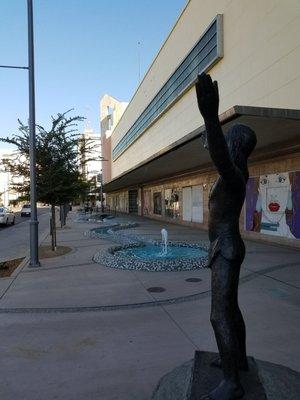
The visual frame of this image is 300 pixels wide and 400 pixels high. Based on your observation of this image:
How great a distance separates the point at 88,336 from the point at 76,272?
4.74 m

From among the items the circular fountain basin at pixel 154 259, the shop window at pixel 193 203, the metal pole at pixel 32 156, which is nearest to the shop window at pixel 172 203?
the shop window at pixel 193 203

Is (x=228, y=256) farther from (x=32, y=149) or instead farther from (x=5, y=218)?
(x=5, y=218)

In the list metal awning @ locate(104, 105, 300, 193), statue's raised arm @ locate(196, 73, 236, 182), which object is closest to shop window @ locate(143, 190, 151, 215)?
metal awning @ locate(104, 105, 300, 193)

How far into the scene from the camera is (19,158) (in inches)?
557

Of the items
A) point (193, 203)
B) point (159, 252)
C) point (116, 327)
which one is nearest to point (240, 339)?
point (116, 327)

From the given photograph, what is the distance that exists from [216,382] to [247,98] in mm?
12946

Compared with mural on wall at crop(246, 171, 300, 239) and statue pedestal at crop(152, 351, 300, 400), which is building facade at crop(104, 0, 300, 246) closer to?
mural on wall at crop(246, 171, 300, 239)

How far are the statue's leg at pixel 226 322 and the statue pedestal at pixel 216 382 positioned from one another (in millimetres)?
150

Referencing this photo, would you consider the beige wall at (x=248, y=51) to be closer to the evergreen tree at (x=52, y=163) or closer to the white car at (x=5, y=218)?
the evergreen tree at (x=52, y=163)

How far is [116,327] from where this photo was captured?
6.12m

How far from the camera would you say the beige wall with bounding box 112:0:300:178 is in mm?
12312

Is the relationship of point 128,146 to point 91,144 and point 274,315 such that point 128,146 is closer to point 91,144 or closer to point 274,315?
point 91,144

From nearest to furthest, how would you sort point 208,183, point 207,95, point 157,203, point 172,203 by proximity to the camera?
point 207,95 → point 208,183 → point 172,203 → point 157,203

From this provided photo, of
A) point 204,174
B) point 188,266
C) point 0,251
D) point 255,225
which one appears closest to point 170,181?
point 204,174
